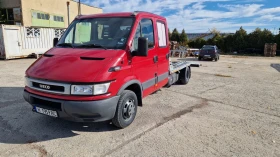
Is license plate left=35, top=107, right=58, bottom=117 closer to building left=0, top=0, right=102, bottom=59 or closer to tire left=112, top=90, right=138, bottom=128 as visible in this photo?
tire left=112, top=90, right=138, bottom=128

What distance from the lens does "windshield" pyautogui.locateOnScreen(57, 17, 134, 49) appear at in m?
4.00

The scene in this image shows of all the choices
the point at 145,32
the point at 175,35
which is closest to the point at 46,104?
the point at 145,32

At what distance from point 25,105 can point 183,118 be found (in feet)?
13.2

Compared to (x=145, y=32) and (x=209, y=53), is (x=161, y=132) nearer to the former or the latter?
(x=145, y=32)

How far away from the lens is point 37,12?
20.1m

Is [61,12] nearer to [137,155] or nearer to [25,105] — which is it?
[25,105]

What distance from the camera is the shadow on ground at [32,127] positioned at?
→ 3.61 meters

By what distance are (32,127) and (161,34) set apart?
367 cm

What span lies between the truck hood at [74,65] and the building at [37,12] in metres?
18.0

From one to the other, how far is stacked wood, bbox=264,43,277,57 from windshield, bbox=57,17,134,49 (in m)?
33.2

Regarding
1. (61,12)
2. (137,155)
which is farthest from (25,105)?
(61,12)

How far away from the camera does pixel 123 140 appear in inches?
140

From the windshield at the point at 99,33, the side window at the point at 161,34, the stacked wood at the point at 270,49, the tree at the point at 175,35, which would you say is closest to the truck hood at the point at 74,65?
the windshield at the point at 99,33

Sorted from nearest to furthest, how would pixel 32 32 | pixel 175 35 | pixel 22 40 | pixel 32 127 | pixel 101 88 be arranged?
pixel 101 88 → pixel 32 127 → pixel 22 40 → pixel 32 32 → pixel 175 35
